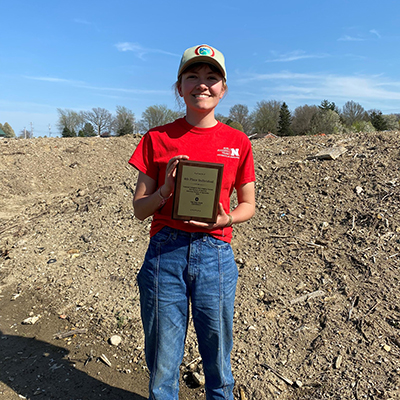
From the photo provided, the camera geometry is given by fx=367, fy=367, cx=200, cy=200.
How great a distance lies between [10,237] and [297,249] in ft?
16.1

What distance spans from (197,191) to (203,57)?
694 millimetres

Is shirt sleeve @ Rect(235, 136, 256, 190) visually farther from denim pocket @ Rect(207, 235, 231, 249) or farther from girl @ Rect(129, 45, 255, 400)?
denim pocket @ Rect(207, 235, 231, 249)

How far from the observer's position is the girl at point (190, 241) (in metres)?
1.91

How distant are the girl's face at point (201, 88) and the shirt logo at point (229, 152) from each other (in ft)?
0.75

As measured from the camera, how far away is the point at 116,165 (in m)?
10.9

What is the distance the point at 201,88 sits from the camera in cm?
192

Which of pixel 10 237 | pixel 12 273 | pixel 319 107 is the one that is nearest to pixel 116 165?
pixel 10 237

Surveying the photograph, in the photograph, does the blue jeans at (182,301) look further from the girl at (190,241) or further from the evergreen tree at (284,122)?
the evergreen tree at (284,122)

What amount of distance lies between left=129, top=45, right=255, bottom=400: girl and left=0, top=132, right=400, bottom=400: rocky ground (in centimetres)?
124

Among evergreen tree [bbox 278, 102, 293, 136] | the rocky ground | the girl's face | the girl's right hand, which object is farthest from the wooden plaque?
evergreen tree [bbox 278, 102, 293, 136]

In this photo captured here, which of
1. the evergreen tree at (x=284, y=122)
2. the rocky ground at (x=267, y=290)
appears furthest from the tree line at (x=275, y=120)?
the rocky ground at (x=267, y=290)

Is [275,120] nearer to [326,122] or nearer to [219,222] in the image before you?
[326,122]

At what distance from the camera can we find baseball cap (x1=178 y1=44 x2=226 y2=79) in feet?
6.15

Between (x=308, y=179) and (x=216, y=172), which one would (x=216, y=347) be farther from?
(x=308, y=179)
